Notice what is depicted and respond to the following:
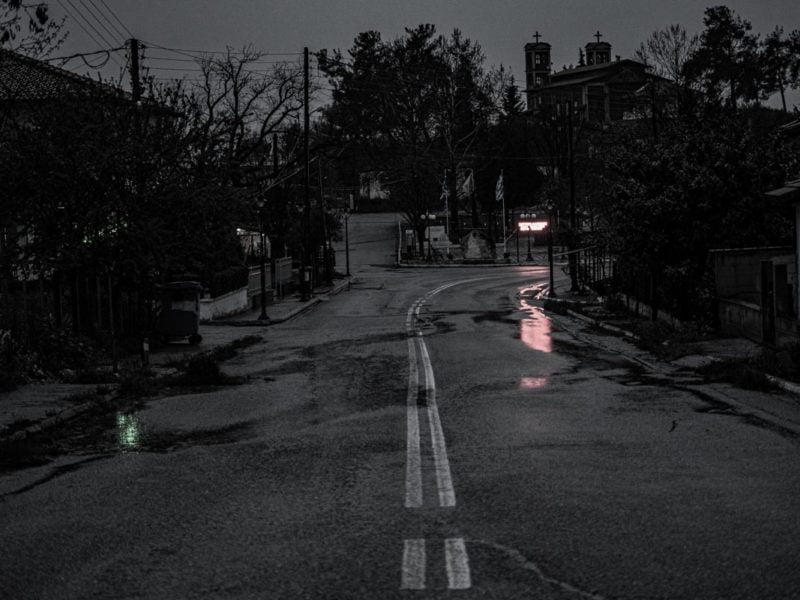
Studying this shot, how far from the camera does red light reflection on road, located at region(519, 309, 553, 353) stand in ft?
70.5

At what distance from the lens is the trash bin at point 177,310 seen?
75.7ft

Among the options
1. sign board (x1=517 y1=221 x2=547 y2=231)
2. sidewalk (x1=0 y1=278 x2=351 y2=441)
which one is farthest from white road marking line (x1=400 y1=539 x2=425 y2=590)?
sign board (x1=517 y1=221 x2=547 y2=231)

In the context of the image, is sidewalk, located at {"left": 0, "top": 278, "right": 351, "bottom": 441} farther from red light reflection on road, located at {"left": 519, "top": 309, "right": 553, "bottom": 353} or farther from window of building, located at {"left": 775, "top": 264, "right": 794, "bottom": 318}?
window of building, located at {"left": 775, "top": 264, "right": 794, "bottom": 318}

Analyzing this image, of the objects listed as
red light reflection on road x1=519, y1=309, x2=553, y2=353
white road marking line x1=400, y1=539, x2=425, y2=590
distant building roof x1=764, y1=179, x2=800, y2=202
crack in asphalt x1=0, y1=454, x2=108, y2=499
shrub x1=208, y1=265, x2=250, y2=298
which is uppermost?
distant building roof x1=764, y1=179, x2=800, y2=202

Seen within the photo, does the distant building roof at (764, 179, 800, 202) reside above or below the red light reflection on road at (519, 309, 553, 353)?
above

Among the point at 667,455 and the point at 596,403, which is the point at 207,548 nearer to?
the point at 667,455

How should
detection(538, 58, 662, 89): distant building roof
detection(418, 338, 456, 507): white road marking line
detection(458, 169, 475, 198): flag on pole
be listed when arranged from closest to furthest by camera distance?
detection(418, 338, 456, 507): white road marking line < detection(458, 169, 475, 198): flag on pole < detection(538, 58, 662, 89): distant building roof

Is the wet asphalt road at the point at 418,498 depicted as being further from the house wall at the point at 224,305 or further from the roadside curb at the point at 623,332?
the house wall at the point at 224,305

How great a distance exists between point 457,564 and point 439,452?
11.9ft

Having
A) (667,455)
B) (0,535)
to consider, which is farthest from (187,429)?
(667,455)

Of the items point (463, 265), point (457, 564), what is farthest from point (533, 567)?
point (463, 265)

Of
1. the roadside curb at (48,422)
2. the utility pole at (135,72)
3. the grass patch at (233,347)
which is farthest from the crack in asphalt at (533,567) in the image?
the utility pole at (135,72)

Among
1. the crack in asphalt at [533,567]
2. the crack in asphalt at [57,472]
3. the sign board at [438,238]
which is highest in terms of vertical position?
the sign board at [438,238]

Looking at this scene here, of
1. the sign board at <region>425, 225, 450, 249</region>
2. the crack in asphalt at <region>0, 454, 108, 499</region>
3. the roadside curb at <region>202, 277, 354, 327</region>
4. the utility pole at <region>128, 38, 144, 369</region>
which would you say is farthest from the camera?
the sign board at <region>425, 225, 450, 249</region>
